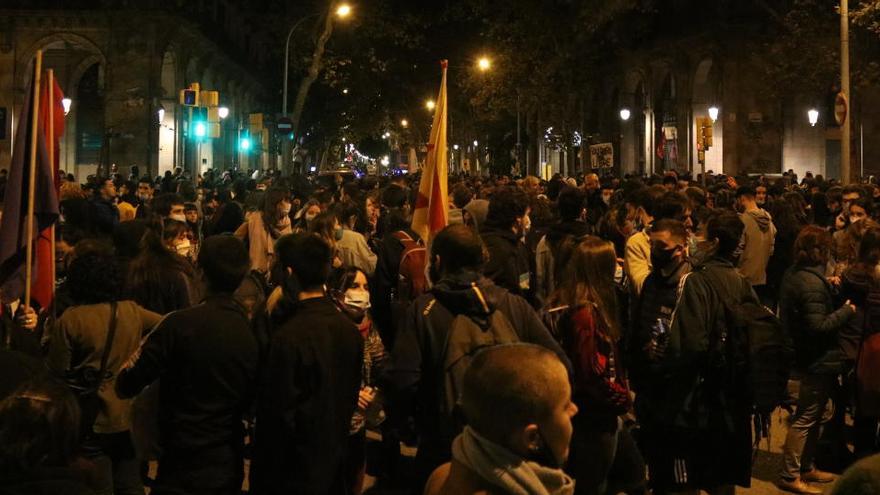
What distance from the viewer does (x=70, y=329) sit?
230 inches

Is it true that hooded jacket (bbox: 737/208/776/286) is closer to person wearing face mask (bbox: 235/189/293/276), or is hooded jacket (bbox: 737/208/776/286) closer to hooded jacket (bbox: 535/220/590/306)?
hooded jacket (bbox: 535/220/590/306)

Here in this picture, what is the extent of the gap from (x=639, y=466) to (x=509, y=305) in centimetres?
117

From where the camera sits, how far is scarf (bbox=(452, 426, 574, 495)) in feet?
9.75

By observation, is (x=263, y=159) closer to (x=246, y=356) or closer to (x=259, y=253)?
(x=259, y=253)

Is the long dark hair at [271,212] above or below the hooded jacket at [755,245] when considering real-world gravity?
above

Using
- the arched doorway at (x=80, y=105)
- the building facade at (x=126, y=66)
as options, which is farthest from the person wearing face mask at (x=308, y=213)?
the arched doorway at (x=80, y=105)

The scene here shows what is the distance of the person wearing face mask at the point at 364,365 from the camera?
5855 mm

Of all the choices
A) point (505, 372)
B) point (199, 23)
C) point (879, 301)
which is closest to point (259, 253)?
point (879, 301)

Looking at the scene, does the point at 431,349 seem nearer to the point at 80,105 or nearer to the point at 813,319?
the point at 813,319

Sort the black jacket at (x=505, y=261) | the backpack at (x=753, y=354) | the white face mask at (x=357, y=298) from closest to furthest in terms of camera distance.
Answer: the backpack at (x=753, y=354), the white face mask at (x=357, y=298), the black jacket at (x=505, y=261)

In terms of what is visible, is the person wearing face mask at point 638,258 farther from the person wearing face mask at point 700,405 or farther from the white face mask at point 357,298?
the white face mask at point 357,298

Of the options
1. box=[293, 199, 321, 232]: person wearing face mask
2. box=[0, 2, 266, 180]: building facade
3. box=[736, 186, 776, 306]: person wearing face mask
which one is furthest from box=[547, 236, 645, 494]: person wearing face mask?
box=[0, 2, 266, 180]: building facade

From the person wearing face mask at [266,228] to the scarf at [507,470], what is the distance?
317 inches

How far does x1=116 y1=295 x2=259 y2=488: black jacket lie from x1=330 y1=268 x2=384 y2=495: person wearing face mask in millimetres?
763
